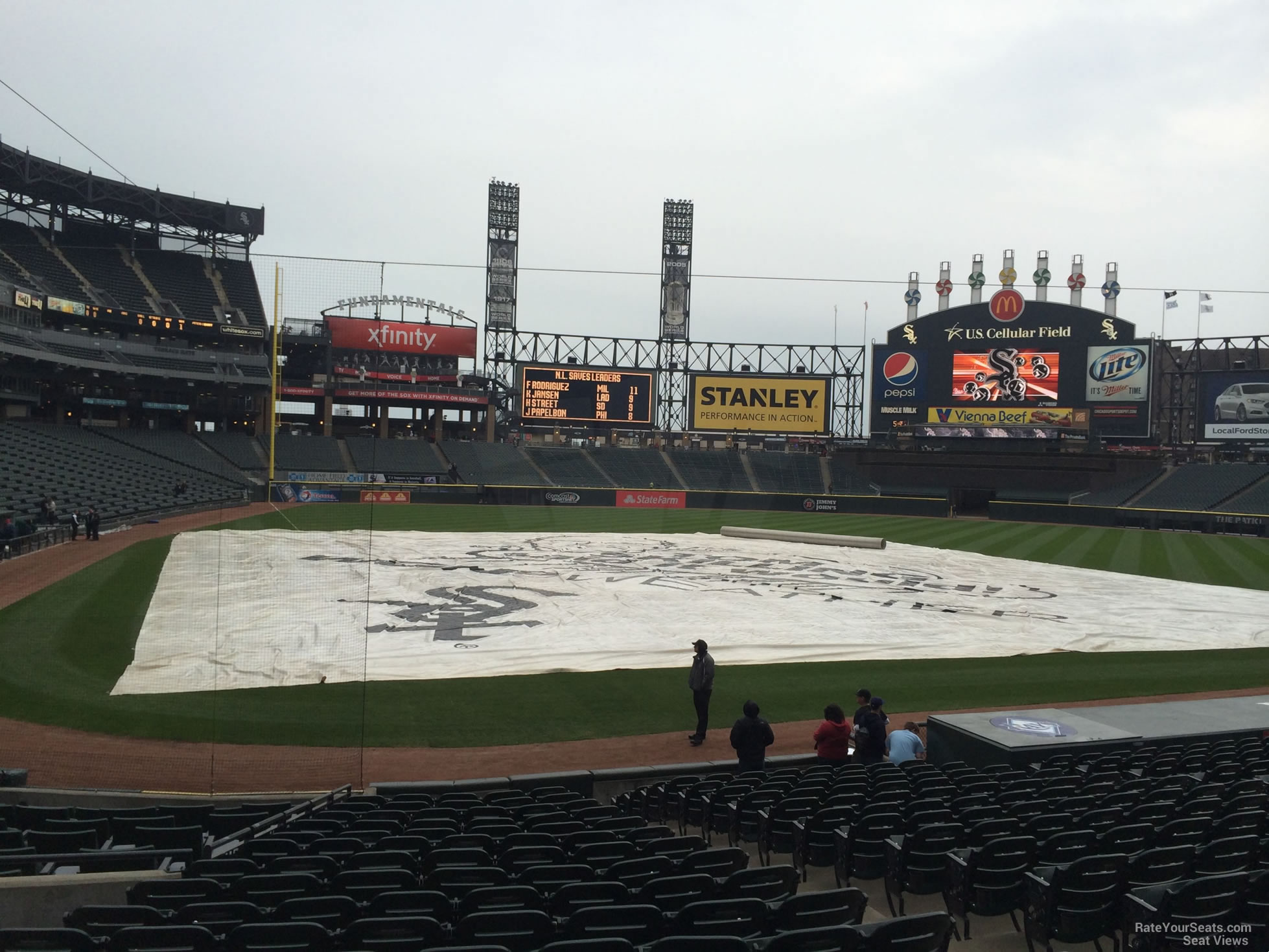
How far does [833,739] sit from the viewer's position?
10055 mm

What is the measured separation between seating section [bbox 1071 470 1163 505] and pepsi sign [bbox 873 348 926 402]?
13.6 m

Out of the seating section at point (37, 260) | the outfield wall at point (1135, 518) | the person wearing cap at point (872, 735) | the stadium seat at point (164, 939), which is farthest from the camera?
the seating section at point (37, 260)

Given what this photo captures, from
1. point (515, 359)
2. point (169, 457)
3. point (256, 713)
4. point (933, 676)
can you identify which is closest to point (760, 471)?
point (515, 359)

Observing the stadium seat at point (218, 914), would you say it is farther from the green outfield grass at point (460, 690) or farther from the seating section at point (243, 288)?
the seating section at point (243, 288)

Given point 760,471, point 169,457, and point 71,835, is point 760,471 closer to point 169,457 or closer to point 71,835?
point 169,457

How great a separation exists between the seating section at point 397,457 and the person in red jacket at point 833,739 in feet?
178

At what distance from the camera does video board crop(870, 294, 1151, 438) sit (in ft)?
193

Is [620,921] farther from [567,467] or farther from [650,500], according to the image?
[567,467]

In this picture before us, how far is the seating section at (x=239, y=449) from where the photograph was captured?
57188 millimetres

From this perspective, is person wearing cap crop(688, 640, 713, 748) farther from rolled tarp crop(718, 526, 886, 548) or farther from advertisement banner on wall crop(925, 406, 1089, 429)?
advertisement banner on wall crop(925, 406, 1089, 429)

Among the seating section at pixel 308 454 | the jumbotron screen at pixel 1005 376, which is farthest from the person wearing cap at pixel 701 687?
the jumbotron screen at pixel 1005 376

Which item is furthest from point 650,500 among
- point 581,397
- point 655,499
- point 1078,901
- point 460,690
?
point 1078,901

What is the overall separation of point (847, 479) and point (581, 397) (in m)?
23.3

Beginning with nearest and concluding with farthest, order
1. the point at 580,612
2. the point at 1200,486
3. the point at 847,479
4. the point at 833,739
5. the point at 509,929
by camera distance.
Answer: the point at 509,929, the point at 833,739, the point at 580,612, the point at 1200,486, the point at 847,479
